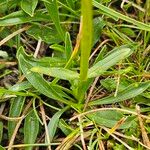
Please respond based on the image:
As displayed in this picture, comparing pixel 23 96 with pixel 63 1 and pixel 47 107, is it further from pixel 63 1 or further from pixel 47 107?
pixel 63 1

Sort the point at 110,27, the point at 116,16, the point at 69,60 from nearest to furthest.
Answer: the point at 69,60 < the point at 116,16 < the point at 110,27

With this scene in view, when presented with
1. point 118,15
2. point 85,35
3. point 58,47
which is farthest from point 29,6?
point 85,35

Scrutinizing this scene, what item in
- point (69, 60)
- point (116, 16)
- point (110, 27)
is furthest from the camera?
point (110, 27)

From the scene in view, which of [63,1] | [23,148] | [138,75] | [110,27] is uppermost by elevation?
[63,1]

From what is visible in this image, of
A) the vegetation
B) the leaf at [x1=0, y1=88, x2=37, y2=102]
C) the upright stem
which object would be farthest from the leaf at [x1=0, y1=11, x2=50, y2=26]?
the upright stem

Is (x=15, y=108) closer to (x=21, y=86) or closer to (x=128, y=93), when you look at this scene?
(x=21, y=86)

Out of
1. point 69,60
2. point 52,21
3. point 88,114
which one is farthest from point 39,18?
point 88,114
